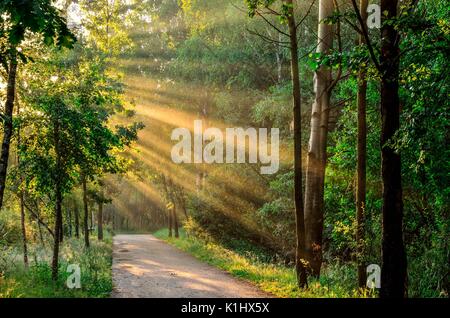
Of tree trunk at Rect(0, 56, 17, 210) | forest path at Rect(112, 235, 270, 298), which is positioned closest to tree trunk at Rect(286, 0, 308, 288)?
forest path at Rect(112, 235, 270, 298)

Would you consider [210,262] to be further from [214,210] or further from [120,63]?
[120,63]

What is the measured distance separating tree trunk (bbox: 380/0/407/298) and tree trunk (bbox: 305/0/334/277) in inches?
191

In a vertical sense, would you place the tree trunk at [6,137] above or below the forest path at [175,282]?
above

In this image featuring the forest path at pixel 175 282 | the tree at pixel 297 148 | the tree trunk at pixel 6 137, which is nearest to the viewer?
the tree trunk at pixel 6 137

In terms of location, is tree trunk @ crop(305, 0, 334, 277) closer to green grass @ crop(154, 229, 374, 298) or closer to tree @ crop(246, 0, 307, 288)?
green grass @ crop(154, 229, 374, 298)

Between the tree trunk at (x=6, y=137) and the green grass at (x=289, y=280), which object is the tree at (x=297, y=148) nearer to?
the green grass at (x=289, y=280)

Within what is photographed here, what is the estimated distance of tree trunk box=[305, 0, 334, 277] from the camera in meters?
12.4

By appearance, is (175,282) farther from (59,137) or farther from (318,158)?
(318,158)

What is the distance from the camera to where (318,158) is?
40.9 ft

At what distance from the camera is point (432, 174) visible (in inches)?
425

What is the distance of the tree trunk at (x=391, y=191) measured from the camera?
7.26 meters

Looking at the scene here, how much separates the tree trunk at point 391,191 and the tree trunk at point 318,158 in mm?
4839

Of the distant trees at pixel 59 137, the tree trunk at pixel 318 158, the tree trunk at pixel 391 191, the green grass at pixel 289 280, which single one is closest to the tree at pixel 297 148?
the green grass at pixel 289 280

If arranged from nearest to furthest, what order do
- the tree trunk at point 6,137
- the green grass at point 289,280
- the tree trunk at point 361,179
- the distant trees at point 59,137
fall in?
the tree trunk at point 6,137, the green grass at point 289,280, the distant trees at point 59,137, the tree trunk at point 361,179
